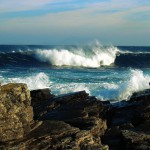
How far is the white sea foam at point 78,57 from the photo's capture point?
59969 mm

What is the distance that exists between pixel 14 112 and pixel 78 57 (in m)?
54.1

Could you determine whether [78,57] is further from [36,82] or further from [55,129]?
[55,129]

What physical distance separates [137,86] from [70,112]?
17.8 meters

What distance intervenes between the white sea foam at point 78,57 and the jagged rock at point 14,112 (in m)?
47.7

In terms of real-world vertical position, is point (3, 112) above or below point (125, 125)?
above

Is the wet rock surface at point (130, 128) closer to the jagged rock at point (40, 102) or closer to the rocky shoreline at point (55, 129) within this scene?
the rocky shoreline at point (55, 129)

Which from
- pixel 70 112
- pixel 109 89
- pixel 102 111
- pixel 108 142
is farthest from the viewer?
pixel 109 89

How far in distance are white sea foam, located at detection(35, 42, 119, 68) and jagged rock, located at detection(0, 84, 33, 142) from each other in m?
47.7

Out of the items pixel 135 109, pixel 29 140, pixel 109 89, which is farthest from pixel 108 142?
pixel 109 89

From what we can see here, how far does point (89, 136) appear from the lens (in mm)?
9211

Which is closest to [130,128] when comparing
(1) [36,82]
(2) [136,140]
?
(2) [136,140]

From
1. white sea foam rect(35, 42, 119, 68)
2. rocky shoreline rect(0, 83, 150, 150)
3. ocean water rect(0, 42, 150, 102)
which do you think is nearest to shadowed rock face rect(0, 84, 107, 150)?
rocky shoreline rect(0, 83, 150, 150)

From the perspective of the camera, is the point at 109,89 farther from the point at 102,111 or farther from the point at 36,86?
the point at 102,111

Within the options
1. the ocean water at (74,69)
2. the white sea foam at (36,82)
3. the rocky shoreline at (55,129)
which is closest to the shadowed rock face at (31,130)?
the rocky shoreline at (55,129)
